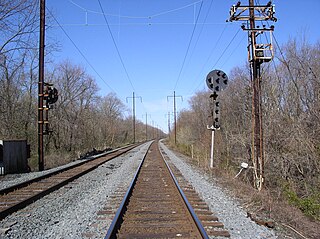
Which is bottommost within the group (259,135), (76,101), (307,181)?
(307,181)

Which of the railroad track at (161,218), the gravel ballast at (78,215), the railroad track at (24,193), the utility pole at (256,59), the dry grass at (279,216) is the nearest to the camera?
the railroad track at (161,218)

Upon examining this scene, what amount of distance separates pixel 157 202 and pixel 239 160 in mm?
10523

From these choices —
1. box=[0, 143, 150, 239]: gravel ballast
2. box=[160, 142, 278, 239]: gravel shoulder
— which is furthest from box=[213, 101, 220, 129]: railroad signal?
box=[0, 143, 150, 239]: gravel ballast

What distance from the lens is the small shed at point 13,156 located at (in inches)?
511

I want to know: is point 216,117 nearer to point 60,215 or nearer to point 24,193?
Answer: point 24,193

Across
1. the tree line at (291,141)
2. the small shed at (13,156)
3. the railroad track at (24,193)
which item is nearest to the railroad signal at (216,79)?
the tree line at (291,141)

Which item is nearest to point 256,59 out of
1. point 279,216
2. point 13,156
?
point 279,216

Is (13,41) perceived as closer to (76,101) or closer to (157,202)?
(157,202)

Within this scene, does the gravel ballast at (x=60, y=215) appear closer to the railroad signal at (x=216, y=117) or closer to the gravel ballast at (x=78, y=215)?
the gravel ballast at (x=78, y=215)

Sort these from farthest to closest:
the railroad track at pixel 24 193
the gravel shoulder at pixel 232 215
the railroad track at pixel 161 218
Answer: the railroad track at pixel 24 193, the gravel shoulder at pixel 232 215, the railroad track at pixel 161 218

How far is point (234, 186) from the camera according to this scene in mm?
10000

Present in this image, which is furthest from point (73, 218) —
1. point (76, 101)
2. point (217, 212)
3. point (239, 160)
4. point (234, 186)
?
point (76, 101)

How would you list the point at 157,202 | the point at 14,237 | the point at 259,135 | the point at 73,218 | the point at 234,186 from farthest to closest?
the point at 259,135 < the point at 234,186 < the point at 157,202 < the point at 73,218 < the point at 14,237

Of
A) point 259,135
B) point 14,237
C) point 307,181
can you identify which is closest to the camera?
point 14,237
